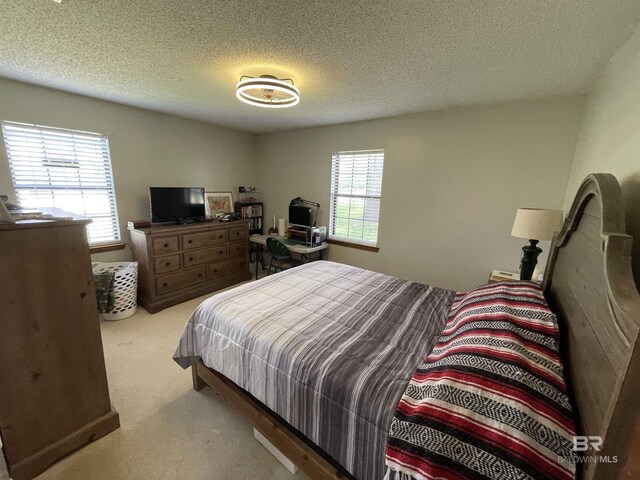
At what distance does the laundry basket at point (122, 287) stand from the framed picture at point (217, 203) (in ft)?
4.25

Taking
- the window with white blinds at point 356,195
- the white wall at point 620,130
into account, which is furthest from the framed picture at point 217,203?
the white wall at point 620,130

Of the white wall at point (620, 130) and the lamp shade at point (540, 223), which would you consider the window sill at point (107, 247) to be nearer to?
the lamp shade at point (540, 223)

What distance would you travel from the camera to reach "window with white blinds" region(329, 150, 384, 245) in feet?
10.9

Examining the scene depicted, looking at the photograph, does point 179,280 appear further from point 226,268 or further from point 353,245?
point 353,245

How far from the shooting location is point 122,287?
8.84 ft

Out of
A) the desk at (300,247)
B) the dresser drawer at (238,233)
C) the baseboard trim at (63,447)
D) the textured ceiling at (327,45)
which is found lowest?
the baseboard trim at (63,447)

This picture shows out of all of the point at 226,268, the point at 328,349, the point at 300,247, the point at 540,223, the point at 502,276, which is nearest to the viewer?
the point at 328,349

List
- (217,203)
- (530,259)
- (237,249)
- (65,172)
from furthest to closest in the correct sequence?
(217,203)
(237,249)
(65,172)
(530,259)

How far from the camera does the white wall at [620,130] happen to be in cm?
112

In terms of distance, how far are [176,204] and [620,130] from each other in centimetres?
399

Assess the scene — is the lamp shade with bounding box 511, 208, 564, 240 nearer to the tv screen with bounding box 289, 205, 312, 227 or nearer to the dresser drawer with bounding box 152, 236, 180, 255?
the tv screen with bounding box 289, 205, 312, 227

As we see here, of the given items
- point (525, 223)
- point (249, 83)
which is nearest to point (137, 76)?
point (249, 83)

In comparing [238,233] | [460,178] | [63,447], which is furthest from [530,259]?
[238,233]

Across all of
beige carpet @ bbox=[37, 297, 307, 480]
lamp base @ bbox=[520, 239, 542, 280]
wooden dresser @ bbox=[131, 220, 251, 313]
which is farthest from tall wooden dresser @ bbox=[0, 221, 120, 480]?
lamp base @ bbox=[520, 239, 542, 280]
